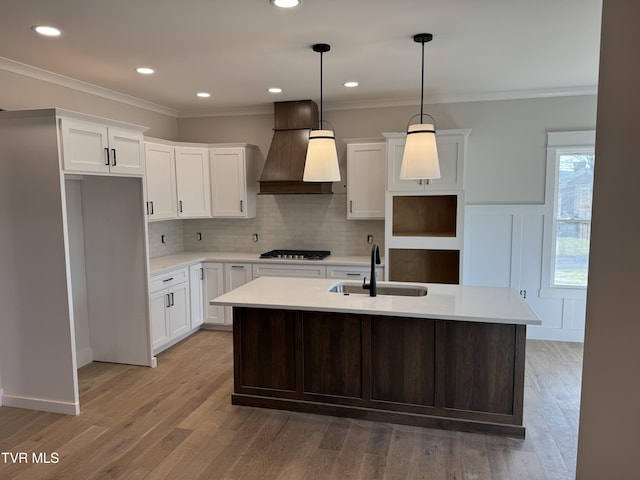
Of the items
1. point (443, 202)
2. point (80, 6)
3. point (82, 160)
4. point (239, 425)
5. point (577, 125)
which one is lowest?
point (239, 425)

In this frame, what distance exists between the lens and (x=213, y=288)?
5168 mm

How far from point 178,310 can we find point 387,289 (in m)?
2.39

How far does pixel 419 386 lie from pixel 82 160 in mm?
2949

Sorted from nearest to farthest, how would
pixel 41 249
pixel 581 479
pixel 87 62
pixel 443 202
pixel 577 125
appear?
pixel 581 479, pixel 41 249, pixel 87 62, pixel 577 125, pixel 443 202

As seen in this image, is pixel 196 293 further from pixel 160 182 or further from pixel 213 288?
pixel 160 182

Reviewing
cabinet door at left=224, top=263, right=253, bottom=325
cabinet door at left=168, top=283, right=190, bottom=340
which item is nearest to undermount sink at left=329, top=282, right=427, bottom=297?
cabinet door at left=224, top=263, right=253, bottom=325

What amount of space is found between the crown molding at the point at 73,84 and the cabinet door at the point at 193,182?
2.19ft

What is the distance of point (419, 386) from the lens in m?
3.01

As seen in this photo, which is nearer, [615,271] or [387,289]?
[615,271]

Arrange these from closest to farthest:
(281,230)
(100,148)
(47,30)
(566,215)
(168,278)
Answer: (47,30), (100,148), (168,278), (566,215), (281,230)

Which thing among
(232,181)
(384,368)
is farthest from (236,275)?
(384,368)

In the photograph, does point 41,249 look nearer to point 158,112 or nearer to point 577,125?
point 158,112

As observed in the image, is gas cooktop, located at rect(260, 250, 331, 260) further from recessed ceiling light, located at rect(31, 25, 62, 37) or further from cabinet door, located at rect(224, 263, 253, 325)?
recessed ceiling light, located at rect(31, 25, 62, 37)

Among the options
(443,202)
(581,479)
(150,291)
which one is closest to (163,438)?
(150,291)
